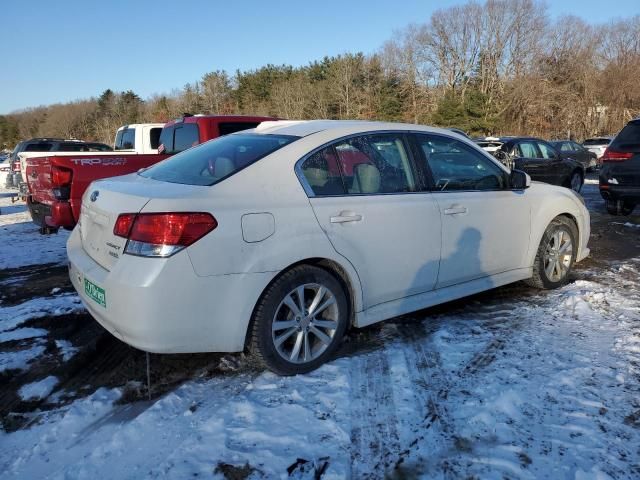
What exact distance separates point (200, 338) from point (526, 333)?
8.10ft

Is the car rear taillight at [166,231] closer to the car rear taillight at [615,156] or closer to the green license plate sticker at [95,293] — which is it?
the green license plate sticker at [95,293]

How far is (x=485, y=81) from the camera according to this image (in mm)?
47562

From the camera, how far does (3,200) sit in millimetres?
14555

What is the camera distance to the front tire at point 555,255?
14.8ft

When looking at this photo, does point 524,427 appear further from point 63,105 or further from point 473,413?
point 63,105

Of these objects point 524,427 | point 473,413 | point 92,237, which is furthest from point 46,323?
point 524,427

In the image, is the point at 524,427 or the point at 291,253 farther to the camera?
the point at 291,253

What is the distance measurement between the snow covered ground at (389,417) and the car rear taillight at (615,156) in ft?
17.6

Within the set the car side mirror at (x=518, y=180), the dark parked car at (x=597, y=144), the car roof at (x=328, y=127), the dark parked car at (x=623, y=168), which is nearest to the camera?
the car roof at (x=328, y=127)

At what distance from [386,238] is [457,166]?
112cm

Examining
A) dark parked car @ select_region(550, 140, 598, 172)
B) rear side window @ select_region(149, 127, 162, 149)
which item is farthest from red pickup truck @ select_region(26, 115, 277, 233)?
dark parked car @ select_region(550, 140, 598, 172)

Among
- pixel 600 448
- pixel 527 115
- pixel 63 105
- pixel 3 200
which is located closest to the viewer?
pixel 600 448

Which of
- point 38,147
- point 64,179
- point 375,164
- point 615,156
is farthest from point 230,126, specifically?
point 38,147

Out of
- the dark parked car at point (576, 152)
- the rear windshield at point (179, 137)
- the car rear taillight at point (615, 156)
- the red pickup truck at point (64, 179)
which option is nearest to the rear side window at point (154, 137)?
the rear windshield at point (179, 137)
